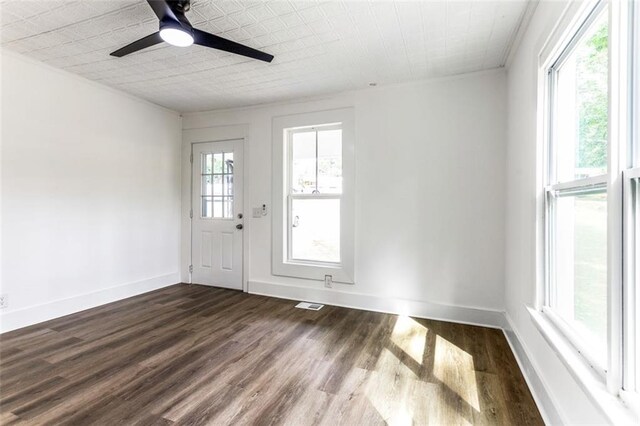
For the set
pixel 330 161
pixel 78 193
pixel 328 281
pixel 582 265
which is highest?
pixel 330 161

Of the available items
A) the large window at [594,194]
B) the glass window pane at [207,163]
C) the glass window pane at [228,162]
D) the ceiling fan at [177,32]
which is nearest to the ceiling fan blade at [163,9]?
the ceiling fan at [177,32]

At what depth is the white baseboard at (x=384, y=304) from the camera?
2926 millimetres

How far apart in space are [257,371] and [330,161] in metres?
2.44

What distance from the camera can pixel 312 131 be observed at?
12.5 feet

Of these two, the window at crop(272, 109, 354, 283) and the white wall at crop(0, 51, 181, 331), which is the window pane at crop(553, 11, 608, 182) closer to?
the window at crop(272, 109, 354, 283)

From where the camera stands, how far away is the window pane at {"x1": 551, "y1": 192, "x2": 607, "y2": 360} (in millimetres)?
1259

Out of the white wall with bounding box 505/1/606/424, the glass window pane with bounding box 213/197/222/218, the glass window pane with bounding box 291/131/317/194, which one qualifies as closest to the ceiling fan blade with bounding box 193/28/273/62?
the glass window pane with bounding box 291/131/317/194

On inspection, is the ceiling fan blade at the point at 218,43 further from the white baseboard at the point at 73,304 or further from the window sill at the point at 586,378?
the white baseboard at the point at 73,304

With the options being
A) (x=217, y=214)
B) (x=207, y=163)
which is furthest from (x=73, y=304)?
(x=207, y=163)

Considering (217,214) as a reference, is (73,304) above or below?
below

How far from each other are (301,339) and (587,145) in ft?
7.88

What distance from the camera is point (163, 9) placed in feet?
5.38

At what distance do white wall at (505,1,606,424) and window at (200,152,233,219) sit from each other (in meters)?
3.41

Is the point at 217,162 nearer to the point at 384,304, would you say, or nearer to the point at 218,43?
the point at 218,43
